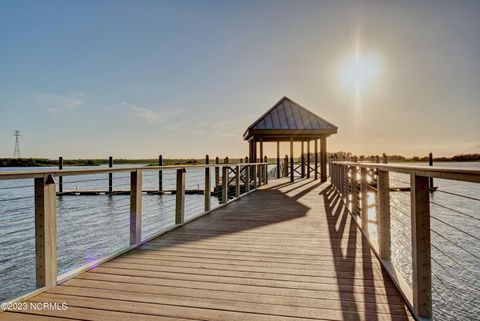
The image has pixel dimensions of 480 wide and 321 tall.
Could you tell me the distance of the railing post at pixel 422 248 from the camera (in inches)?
66.6

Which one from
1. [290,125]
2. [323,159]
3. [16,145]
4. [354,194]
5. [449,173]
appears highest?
[16,145]

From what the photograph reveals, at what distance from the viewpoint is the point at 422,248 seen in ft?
5.57

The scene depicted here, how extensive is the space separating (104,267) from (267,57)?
Result: 10.4 m

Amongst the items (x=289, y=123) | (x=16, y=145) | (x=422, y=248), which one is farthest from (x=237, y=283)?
(x=16, y=145)

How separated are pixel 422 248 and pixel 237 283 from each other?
130cm

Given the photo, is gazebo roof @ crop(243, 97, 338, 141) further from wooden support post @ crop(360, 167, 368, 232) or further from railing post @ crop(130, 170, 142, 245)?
railing post @ crop(130, 170, 142, 245)

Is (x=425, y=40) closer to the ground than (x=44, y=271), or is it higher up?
higher up

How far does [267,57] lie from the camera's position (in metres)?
11.5

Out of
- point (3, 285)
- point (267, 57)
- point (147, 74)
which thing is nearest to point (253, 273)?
point (3, 285)

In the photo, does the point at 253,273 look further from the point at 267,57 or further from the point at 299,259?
the point at 267,57

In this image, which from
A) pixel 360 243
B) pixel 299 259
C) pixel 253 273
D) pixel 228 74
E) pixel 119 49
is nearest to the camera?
pixel 253 273

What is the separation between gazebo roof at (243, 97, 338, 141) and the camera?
12.1 metres


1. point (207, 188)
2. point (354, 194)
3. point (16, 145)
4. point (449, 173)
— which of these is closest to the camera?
point (449, 173)

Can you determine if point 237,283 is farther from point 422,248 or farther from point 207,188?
point 207,188
